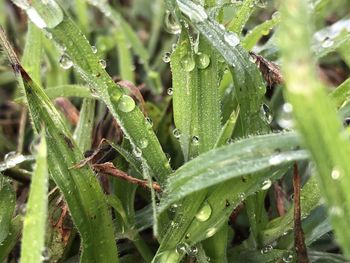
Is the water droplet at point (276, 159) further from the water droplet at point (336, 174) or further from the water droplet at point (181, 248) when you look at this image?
the water droplet at point (181, 248)

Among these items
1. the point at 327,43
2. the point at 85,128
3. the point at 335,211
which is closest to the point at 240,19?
the point at 327,43

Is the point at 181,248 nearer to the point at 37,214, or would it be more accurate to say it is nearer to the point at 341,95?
the point at 37,214

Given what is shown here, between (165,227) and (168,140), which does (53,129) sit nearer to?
(165,227)

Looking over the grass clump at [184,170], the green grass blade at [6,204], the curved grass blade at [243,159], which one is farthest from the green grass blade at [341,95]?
the green grass blade at [6,204]

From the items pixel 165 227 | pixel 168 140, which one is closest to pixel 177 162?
pixel 168 140

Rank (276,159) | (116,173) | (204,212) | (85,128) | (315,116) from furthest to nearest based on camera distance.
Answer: (85,128) < (116,173) < (204,212) < (276,159) < (315,116)

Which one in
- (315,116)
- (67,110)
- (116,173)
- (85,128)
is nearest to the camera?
→ (315,116)

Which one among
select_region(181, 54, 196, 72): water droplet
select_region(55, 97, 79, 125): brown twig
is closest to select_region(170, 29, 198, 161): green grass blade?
select_region(181, 54, 196, 72): water droplet
